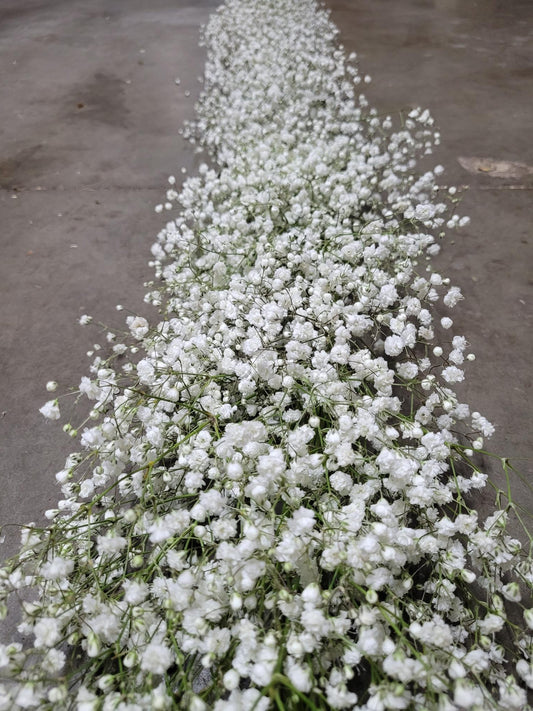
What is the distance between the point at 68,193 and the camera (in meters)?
2.97

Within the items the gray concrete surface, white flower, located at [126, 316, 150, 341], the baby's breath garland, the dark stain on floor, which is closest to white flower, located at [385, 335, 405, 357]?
the baby's breath garland

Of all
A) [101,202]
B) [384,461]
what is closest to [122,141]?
[101,202]

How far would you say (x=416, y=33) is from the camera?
199 inches

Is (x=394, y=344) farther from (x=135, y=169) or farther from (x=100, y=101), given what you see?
(x=100, y=101)

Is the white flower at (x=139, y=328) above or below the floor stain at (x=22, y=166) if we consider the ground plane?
below

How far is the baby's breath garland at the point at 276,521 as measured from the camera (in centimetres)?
93

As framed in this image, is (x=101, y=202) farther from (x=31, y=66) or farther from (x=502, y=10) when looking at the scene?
(x=502, y=10)

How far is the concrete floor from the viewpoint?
188 cm

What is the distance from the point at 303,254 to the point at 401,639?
4.64 ft

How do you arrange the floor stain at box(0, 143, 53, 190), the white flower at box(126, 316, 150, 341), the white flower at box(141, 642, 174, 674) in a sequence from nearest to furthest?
the white flower at box(141, 642, 174, 674) < the white flower at box(126, 316, 150, 341) < the floor stain at box(0, 143, 53, 190)

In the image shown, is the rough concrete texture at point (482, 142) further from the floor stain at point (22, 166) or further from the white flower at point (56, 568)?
the floor stain at point (22, 166)

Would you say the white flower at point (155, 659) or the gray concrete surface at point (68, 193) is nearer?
the white flower at point (155, 659)

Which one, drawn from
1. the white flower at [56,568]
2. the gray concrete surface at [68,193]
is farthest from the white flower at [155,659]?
the gray concrete surface at [68,193]

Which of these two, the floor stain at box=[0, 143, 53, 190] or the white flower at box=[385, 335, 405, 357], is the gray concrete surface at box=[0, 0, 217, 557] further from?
the white flower at box=[385, 335, 405, 357]
